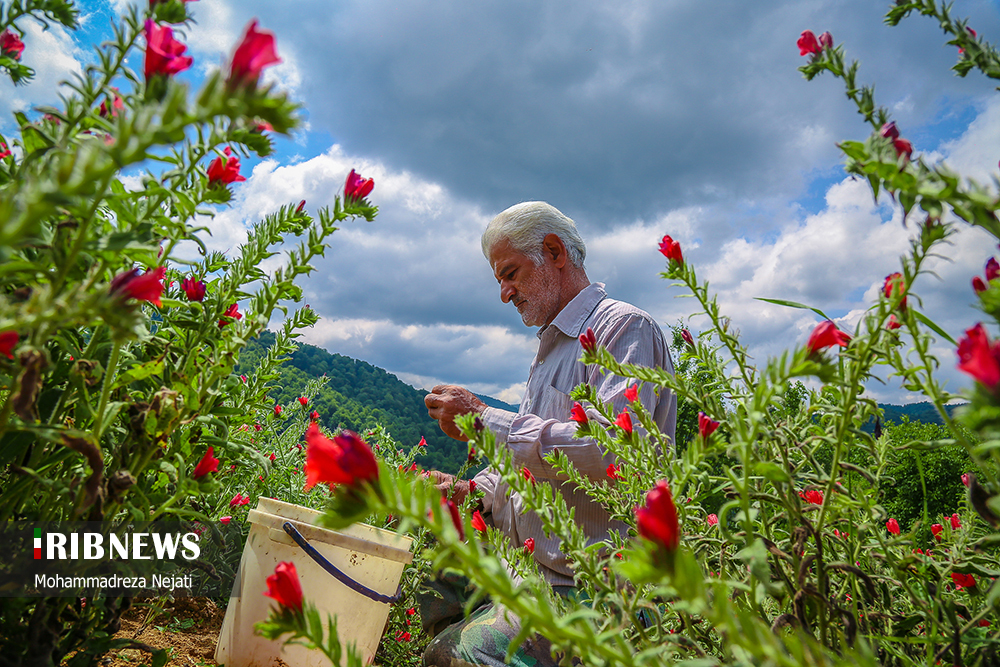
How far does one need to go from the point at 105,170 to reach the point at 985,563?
4.53 ft

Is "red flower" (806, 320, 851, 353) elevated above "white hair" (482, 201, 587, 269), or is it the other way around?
"white hair" (482, 201, 587, 269)

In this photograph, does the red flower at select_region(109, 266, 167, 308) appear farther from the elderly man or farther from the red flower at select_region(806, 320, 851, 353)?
the elderly man

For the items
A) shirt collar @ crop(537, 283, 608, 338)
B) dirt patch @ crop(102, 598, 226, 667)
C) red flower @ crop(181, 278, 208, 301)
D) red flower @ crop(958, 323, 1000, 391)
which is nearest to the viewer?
red flower @ crop(958, 323, 1000, 391)

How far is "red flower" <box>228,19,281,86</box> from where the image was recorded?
434 mm

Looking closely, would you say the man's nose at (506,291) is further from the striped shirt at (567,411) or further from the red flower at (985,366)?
the red flower at (985,366)

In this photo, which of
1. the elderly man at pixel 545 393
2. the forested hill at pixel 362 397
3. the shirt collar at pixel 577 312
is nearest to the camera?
the elderly man at pixel 545 393

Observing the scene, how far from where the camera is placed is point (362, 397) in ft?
29.7

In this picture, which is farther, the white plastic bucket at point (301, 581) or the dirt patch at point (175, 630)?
the white plastic bucket at point (301, 581)

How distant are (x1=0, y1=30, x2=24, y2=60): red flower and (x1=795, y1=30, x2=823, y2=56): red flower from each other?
1537 mm

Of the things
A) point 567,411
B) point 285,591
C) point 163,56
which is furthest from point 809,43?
point 567,411

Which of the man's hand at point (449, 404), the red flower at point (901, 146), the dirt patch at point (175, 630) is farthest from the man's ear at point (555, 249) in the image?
the red flower at point (901, 146)

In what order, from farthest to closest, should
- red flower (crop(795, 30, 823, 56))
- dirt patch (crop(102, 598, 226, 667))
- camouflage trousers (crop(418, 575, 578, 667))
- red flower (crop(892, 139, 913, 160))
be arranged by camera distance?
camouflage trousers (crop(418, 575, 578, 667)), dirt patch (crop(102, 598, 226, 667)), red flower (crop(795, 30, 823, 56)), red flower (crop(892, 139, 913, 160))

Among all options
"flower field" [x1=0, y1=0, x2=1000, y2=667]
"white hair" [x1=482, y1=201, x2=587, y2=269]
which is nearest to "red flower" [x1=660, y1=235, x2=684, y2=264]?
"flower field" [x1=0, y1=0, x2=1000, y2=667]

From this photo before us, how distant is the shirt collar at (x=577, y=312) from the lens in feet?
9.14
